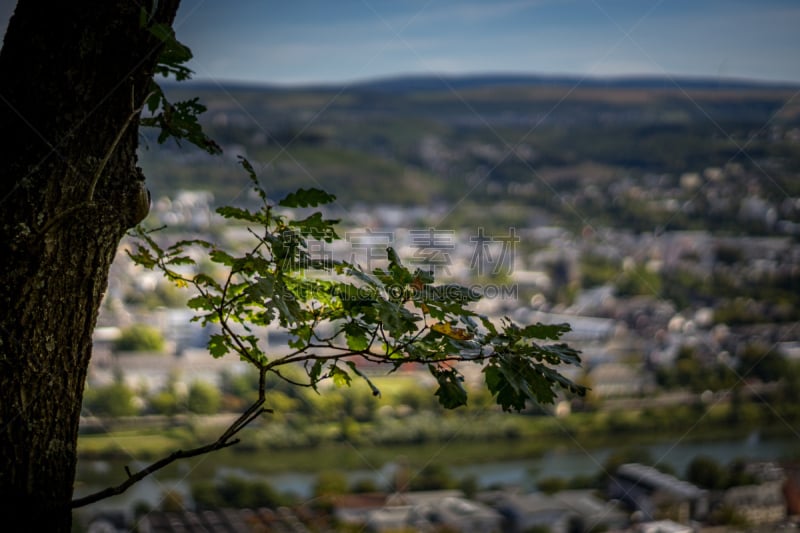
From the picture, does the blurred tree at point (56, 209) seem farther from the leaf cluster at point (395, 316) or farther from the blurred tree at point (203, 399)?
the blurred tree at point (203, 399)

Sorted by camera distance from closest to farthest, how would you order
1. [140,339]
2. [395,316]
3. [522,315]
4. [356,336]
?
[395,316] → [356,336] → [140,339] → [522,315]

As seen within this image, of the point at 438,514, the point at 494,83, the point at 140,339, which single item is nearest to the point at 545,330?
the point at 438,514

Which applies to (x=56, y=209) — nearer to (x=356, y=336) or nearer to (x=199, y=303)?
(x=199, y=303)

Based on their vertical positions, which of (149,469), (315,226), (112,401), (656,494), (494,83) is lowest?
(656,494)

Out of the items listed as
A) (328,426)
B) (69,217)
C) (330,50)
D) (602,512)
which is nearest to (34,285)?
(69,217)

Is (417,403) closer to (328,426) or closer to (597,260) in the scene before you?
(328,426)

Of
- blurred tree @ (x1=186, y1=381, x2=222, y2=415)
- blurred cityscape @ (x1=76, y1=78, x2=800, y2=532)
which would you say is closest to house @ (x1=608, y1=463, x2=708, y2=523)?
blurred cityscape @ (x1=76, y1=78, x2=800, y2=532)

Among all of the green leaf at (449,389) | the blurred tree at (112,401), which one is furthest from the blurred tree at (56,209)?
the blurred tree at (112,401)
